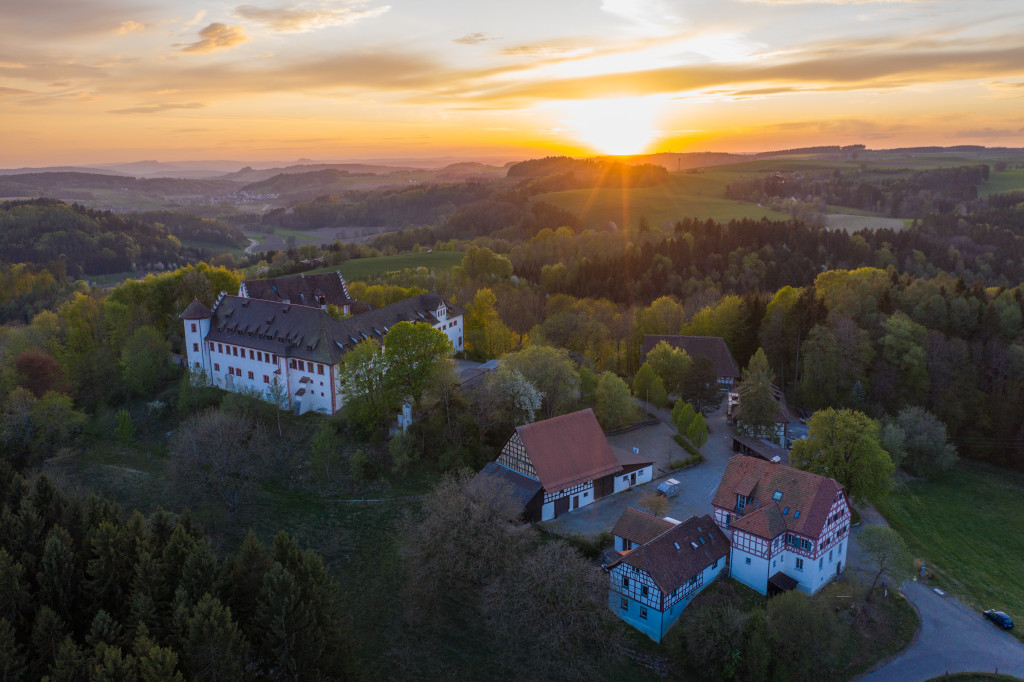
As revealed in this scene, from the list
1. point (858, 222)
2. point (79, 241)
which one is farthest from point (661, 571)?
point (79, 241)

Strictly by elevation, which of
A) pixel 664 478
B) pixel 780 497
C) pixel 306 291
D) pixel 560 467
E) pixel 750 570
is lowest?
pixel 750 570

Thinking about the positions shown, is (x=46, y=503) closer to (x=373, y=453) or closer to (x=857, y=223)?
(x=373, y=453)

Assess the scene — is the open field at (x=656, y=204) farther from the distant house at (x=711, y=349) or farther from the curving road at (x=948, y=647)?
the curving road at (x=948, y=647)

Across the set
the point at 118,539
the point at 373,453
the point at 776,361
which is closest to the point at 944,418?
the point at 776,361

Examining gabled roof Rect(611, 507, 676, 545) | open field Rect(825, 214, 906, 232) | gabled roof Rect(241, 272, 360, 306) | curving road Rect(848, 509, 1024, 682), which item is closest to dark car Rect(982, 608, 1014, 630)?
curving road Rect(848, 509, 1024, 682)

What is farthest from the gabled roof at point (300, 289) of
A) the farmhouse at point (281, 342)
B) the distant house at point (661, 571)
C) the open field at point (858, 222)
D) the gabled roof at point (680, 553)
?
the open field at point (858, 222)

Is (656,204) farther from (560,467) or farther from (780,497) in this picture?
(780,497)

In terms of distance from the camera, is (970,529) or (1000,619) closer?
(1000,619)
